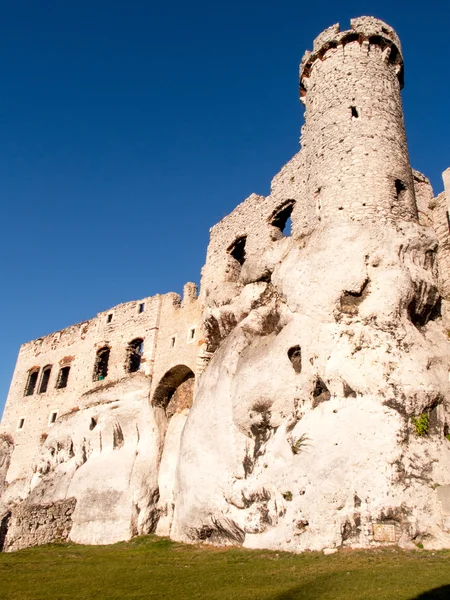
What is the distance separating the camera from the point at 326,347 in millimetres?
13648

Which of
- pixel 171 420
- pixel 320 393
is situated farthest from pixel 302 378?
pixel 171 420

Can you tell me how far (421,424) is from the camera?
12.1 meters

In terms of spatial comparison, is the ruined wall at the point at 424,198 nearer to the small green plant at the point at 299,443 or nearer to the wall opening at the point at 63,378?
the small green plant at the point at 299,443

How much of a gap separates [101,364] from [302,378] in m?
15.7

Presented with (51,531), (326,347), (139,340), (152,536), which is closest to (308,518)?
(326,347)

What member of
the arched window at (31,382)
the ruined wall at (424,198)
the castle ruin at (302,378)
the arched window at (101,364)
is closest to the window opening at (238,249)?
the castle ruin at (302,378)

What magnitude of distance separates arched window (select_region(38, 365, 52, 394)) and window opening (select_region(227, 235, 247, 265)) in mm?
13184

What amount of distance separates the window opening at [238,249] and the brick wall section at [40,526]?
12.1 m

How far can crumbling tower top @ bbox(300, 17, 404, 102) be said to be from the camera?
1905 centimetres

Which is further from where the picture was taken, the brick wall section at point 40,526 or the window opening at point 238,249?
the window opening at point 238,249

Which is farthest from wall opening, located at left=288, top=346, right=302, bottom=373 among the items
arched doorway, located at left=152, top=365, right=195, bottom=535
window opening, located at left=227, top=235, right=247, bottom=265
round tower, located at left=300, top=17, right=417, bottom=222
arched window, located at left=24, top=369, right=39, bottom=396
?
arched window, located at left=24, top=369, right=39, bottom=396

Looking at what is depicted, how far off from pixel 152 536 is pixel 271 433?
7.08 m

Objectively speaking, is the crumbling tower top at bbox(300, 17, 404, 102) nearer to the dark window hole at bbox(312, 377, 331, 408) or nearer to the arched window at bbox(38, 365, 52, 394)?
the dark window hole at bbox(312, 377, 331, 408)

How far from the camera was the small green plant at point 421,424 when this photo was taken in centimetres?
1200
